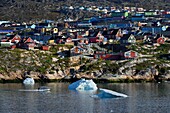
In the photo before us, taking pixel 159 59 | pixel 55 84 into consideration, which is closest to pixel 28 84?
pixel 55 84

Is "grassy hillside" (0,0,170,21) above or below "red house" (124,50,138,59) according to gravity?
above

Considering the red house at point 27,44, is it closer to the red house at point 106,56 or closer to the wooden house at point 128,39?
the red house at point 106,56

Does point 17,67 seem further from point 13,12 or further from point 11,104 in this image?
point 13,12

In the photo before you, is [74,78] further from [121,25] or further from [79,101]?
[121,25]

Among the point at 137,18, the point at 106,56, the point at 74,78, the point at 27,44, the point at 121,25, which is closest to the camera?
the point at 74,78

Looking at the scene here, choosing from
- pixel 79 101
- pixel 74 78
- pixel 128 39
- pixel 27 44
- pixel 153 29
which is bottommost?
pixel 74 78

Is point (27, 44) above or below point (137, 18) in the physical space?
below

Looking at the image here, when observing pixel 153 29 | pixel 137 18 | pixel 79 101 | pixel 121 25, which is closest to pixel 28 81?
pixel 79 101

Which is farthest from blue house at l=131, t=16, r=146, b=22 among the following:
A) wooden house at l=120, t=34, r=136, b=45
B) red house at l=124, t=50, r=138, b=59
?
red house at l=124, t=50, r=138, b=59

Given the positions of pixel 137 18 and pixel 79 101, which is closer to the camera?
pixel 79 101

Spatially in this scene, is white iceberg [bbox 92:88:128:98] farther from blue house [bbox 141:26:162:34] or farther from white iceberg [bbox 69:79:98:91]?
blue house [bbox 141:26:162:34]
